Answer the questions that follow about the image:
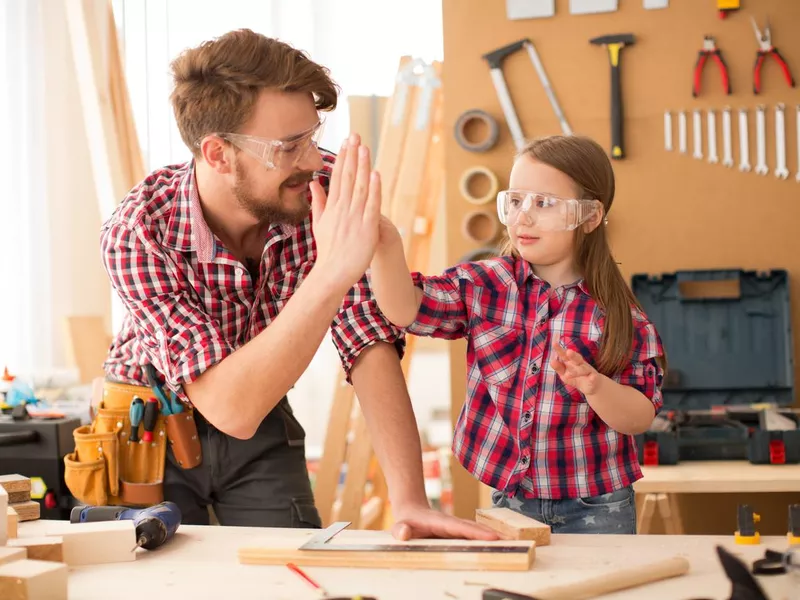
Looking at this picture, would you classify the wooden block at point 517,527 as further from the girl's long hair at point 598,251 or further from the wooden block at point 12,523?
the wooden block at point 12,523

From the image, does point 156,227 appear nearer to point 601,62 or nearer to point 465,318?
point 465,318

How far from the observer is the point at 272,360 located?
5.93 feet

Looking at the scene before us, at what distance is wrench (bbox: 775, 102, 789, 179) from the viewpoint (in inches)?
134

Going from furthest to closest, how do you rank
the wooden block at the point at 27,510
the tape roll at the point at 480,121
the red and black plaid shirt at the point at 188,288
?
the tape roll at the point at 480,121 → the red and black plaid shirt at the point at 188,288 → the wooden block at the point at 27,510

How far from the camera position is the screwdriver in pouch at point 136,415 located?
224 centimetres

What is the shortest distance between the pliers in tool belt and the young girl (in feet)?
4.88

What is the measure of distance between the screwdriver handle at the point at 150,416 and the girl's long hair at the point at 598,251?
93 cm

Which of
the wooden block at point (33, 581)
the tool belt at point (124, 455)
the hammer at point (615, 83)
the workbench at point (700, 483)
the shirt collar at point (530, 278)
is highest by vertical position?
the hammer at point (615, 83)

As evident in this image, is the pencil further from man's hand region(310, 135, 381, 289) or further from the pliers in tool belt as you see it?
the pliers in tool belt

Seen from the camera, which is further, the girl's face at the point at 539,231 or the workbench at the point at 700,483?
the workbench at the point at 700,483

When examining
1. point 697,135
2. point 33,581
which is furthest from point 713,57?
point 33,581

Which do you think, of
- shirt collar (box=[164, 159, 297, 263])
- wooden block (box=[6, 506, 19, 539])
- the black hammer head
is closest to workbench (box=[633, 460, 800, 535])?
shirt collar (box=[164, 159, 297, 263])

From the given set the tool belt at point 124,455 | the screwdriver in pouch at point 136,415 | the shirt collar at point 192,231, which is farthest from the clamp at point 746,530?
the screwdriver in pouch at point 136,415

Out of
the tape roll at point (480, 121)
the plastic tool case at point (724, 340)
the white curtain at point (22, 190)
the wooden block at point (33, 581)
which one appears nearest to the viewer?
the wooden block at point (33, 581)
